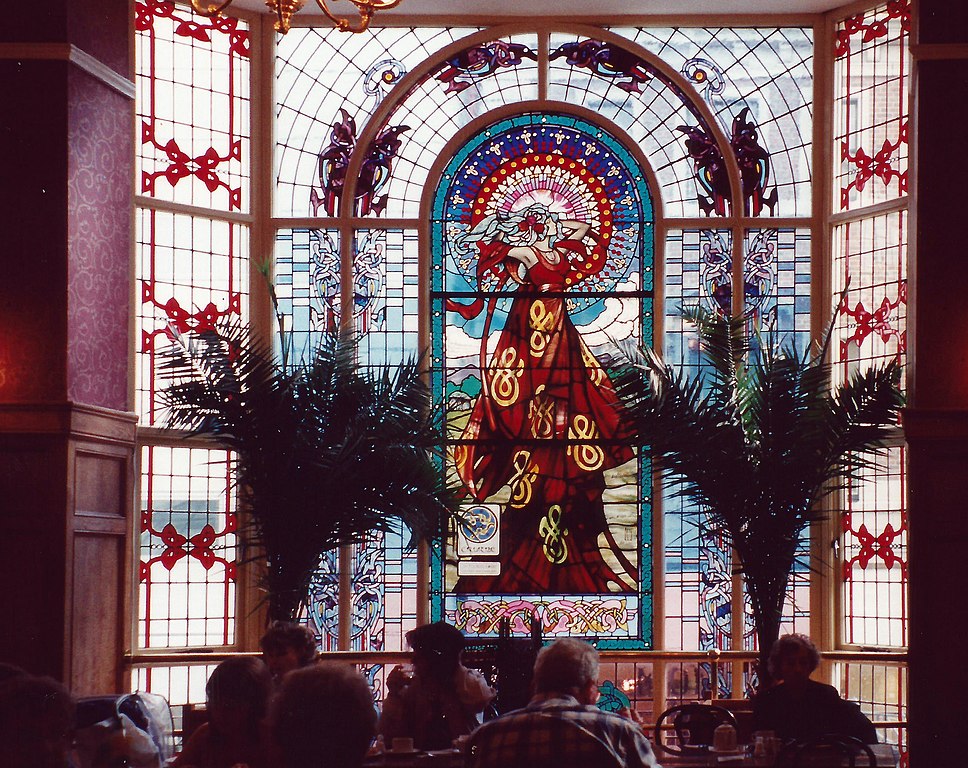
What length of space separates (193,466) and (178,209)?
4.74ft

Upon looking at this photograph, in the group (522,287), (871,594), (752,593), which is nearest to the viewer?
(752,593)

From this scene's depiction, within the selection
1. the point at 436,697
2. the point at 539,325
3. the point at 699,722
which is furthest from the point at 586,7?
the point at 436,697

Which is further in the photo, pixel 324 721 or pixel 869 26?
pixel 869 26

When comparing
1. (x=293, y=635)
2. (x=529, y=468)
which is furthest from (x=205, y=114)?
(x=293, y=635)

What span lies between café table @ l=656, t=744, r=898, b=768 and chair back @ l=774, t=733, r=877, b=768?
3 cm

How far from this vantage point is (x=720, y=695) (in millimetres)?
7832

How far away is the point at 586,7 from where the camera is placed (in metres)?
8.20

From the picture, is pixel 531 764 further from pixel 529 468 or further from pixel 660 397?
pixel 529 468

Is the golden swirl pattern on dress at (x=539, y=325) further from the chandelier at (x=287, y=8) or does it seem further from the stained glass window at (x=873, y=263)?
the chandelier at (x=287, y=8)

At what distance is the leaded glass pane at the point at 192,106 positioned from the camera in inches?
306

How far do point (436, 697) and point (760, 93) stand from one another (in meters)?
4.61

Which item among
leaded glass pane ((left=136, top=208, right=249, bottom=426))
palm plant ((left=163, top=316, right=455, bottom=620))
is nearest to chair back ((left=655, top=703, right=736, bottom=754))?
palm plant ((left=163, top=316, right=455, bottom=620))

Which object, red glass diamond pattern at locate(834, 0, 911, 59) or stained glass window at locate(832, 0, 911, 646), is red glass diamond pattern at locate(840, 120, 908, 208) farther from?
red glass diamond pattern at locate(834, 0, 911, 59)
